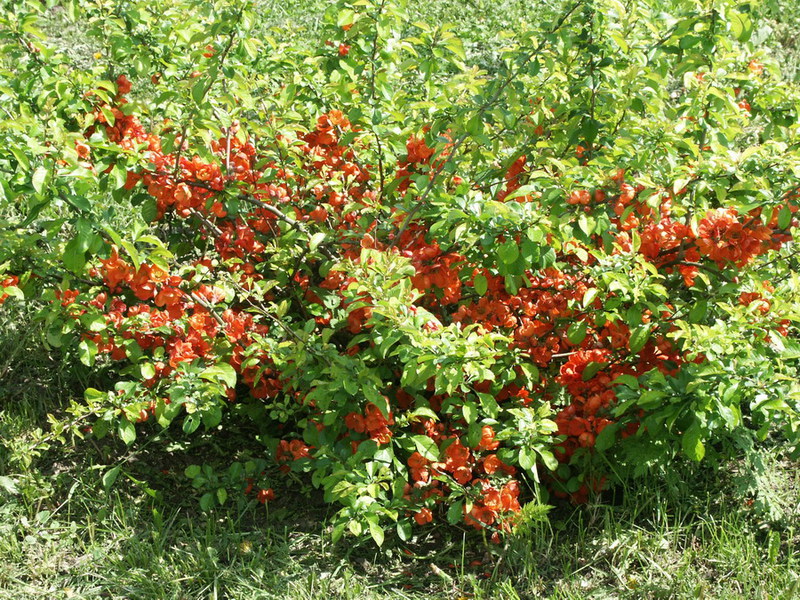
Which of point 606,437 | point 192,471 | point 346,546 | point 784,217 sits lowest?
point 346,546

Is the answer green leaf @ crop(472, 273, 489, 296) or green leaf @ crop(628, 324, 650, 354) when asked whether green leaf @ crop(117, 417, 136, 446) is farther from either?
green leaf @ crop(628, 324, 650, 354)

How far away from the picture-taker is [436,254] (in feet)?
7.73

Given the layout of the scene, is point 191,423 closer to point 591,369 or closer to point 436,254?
point 436,254

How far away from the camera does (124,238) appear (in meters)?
2.18

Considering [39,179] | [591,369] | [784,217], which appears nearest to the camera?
[39,179]

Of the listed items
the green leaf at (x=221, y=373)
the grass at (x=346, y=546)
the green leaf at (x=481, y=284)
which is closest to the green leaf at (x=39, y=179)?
the green leaf at (x=221, y=373)

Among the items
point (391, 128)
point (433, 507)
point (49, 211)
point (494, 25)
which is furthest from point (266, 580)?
point (494, 25)

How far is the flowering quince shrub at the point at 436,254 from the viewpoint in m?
2.18

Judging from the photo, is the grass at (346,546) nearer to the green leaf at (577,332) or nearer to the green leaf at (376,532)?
the green leaf at (376,532)

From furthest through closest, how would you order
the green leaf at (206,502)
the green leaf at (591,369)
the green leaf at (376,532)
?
the green leaf at (206,502) → the green leaf at (591,369) → the green leaf at (376,532)

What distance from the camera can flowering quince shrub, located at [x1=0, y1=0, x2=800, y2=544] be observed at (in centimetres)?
218

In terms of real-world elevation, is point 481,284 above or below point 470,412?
above

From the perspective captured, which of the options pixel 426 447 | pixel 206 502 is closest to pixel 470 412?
pixel 426 447

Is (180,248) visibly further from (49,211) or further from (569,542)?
(569,542)
